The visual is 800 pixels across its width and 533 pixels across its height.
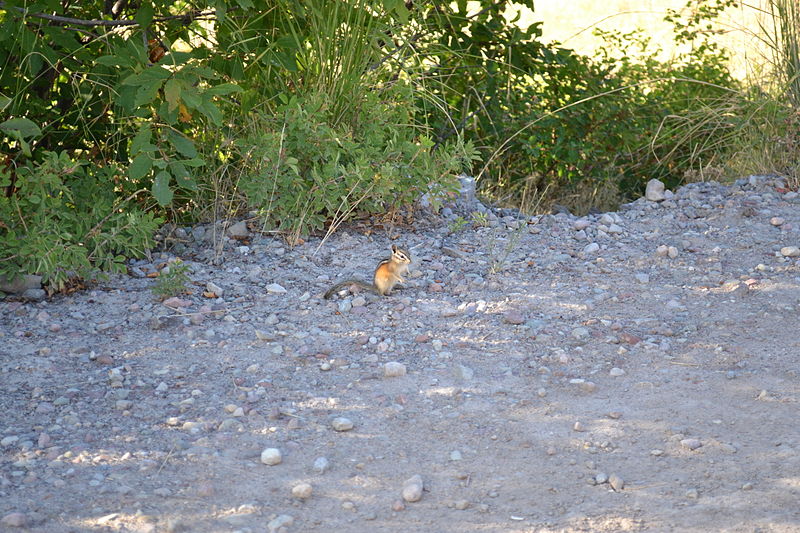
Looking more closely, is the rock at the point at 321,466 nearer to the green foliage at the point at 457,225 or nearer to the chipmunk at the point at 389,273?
the chipmunk at the point at 389,273

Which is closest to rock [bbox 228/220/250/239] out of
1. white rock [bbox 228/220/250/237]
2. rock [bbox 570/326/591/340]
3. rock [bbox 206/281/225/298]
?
white rock [bbox 228/220/250/237]

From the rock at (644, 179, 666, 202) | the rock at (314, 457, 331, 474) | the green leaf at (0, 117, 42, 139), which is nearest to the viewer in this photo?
the rock at (314, 457, 331, 474)

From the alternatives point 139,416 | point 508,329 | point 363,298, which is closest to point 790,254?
point 508,329

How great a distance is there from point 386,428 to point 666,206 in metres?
3.10

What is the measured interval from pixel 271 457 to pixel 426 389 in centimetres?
75

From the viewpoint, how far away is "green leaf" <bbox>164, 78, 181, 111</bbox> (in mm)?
3980

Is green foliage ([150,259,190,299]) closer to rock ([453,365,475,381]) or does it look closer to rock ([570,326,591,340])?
rock ([453,365,475,381])

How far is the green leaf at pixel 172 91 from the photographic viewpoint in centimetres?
398

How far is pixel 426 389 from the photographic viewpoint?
138 inches

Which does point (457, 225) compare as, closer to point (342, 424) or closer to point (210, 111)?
point (210, 111)

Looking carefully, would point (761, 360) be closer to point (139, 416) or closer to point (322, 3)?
point (139, 416)

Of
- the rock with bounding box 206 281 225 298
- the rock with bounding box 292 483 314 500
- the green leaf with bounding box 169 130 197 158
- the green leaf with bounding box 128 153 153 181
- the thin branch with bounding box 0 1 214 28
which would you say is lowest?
the rock with bounding box 292 483 314 500

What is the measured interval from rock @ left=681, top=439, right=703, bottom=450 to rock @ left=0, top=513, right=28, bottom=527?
206cm

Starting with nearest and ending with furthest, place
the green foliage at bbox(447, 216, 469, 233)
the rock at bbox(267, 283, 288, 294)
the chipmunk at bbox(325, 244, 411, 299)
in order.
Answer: the chipmunk at bbox(325, 244, 411, 299) < the rock at bbox(267, 283, 288, 294) < the green foliage at bbox(447, 216, 469, 233)
